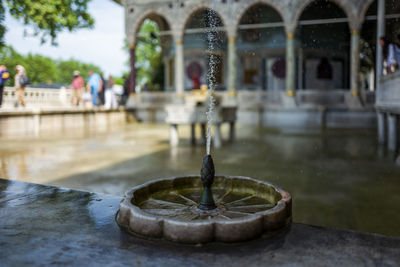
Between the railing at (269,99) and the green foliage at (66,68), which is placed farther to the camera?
the green foliage at (66,68)

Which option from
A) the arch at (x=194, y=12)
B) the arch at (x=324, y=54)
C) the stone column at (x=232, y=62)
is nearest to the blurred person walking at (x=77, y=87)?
the arch at (x=194, y=12)

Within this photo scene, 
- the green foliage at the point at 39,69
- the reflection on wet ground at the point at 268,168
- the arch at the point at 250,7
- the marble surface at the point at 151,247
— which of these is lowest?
the reflection on wet ground at the point at 268,168

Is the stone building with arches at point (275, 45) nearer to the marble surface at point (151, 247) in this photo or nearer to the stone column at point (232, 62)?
the stone column at point (232, 62)

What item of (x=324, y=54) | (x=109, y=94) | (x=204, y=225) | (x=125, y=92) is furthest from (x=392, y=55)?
(x=125, y=92)

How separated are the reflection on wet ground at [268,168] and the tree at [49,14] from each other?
543cm

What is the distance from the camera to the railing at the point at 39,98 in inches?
481

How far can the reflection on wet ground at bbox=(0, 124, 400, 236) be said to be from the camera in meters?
3.73

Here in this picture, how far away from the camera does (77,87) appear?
14555 millimetres

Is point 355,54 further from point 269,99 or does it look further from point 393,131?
point 393,131

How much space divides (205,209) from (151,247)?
0.67 meters

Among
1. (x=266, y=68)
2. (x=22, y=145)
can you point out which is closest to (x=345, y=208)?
(x=22, y=145)

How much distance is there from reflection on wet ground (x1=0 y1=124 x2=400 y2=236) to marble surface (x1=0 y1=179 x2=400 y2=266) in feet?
3.93

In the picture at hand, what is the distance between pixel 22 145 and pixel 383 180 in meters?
7.58

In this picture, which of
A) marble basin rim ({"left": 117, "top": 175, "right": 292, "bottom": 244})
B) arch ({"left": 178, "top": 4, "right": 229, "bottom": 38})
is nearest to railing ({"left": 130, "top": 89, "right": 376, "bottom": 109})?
arch ({"left": 178, "top": 4, "right": 229, "bottom": 38})
